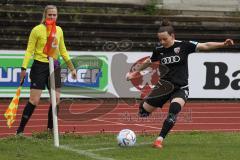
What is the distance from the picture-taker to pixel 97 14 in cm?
2428

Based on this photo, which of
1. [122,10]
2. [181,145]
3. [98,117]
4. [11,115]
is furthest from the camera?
[122,10]

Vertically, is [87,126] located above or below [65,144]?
below

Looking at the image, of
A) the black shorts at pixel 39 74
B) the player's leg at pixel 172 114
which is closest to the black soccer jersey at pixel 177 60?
the player's leg at pixel 172 114

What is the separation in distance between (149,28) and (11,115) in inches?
577

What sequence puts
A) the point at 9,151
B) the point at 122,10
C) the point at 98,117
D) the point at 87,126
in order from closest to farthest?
1. the point at 9,151
2. the point at 87,126
3. the point at 98,117
4. the point at 122,10

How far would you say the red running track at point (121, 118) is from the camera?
44.4 ft

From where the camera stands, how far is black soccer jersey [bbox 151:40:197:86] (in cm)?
945

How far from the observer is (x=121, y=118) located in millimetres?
15703

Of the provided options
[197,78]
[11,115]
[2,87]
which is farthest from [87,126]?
[197,78]

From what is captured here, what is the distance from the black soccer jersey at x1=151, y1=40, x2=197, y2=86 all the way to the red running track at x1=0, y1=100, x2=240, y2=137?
3.21m

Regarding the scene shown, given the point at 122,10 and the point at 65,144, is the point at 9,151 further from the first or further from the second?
the point at 122,10

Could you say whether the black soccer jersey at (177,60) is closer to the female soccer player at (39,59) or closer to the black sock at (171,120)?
the black sock at (171,120)

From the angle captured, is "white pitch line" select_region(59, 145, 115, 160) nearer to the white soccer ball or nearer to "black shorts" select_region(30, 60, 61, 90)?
the white soccer ball

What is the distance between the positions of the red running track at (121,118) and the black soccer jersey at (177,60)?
10.5 ft
